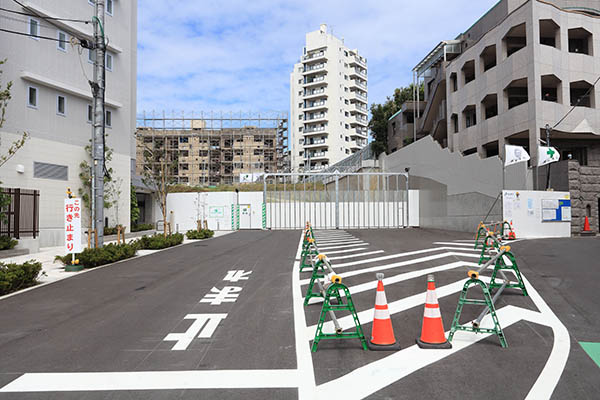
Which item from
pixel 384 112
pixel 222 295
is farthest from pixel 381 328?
pixel 384 112

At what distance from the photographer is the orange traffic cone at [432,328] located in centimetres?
483

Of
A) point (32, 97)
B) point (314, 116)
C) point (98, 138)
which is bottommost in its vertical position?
Result: point (98, 138)

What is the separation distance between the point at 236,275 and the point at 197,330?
14.0 ft

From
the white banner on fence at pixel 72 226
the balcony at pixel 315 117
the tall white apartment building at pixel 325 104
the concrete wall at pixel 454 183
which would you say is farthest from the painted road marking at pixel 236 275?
the balcony at pixel 315 117

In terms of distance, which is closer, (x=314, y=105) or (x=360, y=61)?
(x=314, y=105)

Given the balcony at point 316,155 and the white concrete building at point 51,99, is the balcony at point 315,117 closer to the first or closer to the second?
the balcony at point 316,155

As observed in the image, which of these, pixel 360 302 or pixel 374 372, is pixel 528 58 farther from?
pixel 374 372

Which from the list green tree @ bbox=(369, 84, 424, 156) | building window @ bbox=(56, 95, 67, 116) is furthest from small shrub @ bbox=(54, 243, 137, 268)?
green tree @ bbox=(369, 84, 424, 156)

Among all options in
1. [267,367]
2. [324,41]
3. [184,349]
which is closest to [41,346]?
[184,349]

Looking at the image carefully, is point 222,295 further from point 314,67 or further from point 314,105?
point 314,67

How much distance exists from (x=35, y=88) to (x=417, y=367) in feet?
70.5

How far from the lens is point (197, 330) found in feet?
18.4

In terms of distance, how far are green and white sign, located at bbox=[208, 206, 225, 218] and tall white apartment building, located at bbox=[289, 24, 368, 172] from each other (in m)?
38.4

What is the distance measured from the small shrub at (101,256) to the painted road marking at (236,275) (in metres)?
4.15
